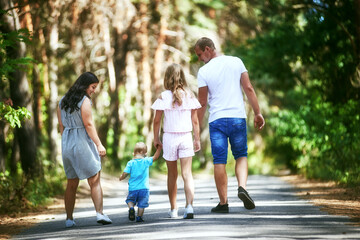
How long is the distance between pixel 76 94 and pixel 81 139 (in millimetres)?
588

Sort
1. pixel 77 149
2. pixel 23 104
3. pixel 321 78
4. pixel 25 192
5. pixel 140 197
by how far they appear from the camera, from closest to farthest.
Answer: pixel 77 149 → pixel 140 197 → pixel 25 192 → pixel 23 104 → pixel 321 78

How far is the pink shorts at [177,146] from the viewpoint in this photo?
8.49 metres

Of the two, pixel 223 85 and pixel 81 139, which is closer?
pixel 81 139

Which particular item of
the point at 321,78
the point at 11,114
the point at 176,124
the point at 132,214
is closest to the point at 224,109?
the point at 176,124

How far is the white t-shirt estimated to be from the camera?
29.1ft

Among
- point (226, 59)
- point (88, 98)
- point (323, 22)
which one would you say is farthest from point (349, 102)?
point (88, 98)

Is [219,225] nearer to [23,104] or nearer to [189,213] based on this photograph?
[189,213]

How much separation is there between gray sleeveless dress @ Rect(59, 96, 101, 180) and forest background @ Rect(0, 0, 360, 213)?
123cm

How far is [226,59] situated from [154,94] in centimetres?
1970

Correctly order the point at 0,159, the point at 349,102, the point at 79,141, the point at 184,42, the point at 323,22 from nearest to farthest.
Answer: the point at 79,141, the point at 0,159, the point at 349,102, the point at 323,22, the point at 184,42

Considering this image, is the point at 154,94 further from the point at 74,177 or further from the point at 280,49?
the point at 74,177

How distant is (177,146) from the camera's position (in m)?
8.52

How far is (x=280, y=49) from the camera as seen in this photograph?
21.4 meters

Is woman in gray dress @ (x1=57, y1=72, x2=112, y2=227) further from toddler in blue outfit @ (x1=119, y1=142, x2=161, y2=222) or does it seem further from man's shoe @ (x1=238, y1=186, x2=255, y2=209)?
man's shoe @ (x1=238, y1=186, x2=255, y2=209)
